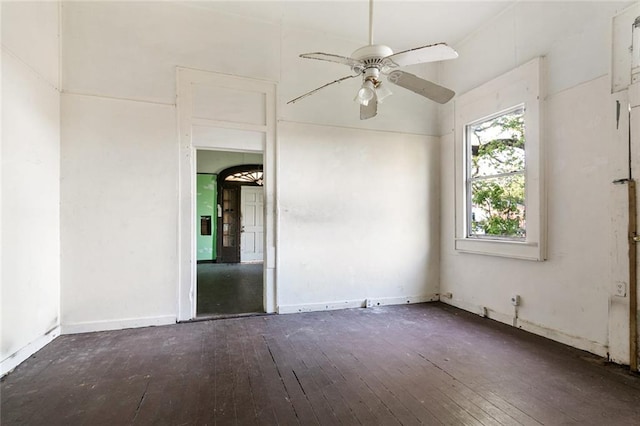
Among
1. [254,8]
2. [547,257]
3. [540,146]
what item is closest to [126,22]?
[254,8]

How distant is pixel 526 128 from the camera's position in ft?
10.8

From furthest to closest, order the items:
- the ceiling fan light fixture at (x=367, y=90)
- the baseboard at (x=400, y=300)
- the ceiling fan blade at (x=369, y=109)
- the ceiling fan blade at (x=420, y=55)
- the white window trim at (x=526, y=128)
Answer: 1. the baseboard at (x=400, y=300)
2. the white window trim at (x=526, y=128)
3. the ceiling fan blade at (x=369, y=109)
4. the ceiling fan light fixture at (x=367, y=90)
5. the ceiling fan blade at (x=420, y=55)

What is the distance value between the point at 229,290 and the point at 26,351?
2657 millimetres

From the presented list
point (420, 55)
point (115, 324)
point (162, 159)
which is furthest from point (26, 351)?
point (420, 55)

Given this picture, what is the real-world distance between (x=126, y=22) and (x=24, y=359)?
3.36 meters

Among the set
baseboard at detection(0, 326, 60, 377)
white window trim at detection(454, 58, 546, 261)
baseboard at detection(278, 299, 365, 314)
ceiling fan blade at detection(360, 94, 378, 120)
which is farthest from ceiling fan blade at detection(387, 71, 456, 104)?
baseboard at detection(0, 326, 60, 377)

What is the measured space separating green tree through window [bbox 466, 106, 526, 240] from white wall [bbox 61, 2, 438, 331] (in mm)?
1028

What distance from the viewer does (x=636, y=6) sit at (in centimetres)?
245

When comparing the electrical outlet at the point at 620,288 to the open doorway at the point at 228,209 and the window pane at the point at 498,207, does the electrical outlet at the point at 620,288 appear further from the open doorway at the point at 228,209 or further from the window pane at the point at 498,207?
the open doorway at the point at 228,209

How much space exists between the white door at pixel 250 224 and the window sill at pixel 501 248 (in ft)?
18.8

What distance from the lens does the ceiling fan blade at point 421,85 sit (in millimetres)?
2299

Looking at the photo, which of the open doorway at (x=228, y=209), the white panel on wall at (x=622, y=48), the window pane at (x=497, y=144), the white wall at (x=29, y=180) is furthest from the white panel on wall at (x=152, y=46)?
the open doorway at (x=228, y=209)

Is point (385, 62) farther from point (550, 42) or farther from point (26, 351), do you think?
point (26, 351)

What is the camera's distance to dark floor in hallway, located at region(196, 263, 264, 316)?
4.05 metres
